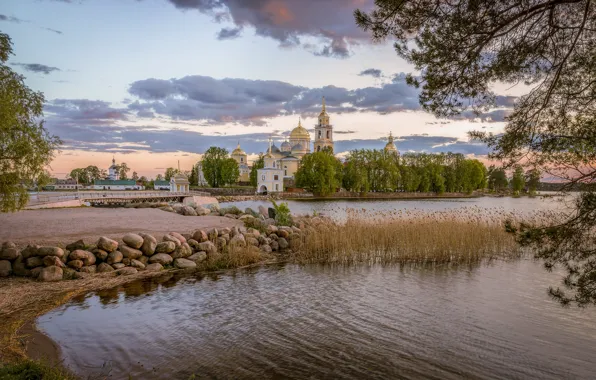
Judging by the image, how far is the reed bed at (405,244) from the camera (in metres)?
16.2

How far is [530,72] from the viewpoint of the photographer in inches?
273

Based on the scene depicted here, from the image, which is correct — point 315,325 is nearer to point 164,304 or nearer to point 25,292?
point 164,304

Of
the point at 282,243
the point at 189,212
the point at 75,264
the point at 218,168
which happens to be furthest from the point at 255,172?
the point at 75,264

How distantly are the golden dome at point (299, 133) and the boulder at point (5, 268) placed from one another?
119 metres

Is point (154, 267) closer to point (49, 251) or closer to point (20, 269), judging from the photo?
point (49, 251)

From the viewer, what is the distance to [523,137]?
6348 millimetres

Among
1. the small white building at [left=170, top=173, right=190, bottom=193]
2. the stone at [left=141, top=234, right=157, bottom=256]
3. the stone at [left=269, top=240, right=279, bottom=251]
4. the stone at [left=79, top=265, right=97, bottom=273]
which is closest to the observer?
the stone at [left=79, top=265, right=97, bottom=273]

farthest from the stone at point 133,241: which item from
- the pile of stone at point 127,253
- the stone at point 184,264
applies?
the stone at point 184,264

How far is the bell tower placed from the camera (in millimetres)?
118562

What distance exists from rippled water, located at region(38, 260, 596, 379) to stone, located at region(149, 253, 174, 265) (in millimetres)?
1127

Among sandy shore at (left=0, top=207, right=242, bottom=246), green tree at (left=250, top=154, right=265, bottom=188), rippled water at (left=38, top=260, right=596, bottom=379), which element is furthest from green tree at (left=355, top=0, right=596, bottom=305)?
green tree at (left=250, top=154, right=265, bottom=188)

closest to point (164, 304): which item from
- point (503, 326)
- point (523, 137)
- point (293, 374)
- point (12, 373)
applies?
point (293, 374)

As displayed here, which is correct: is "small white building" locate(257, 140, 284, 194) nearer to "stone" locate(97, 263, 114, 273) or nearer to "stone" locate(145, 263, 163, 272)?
"stone" locate(145, 263, 163, 272)

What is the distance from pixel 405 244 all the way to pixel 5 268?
13445 mm
